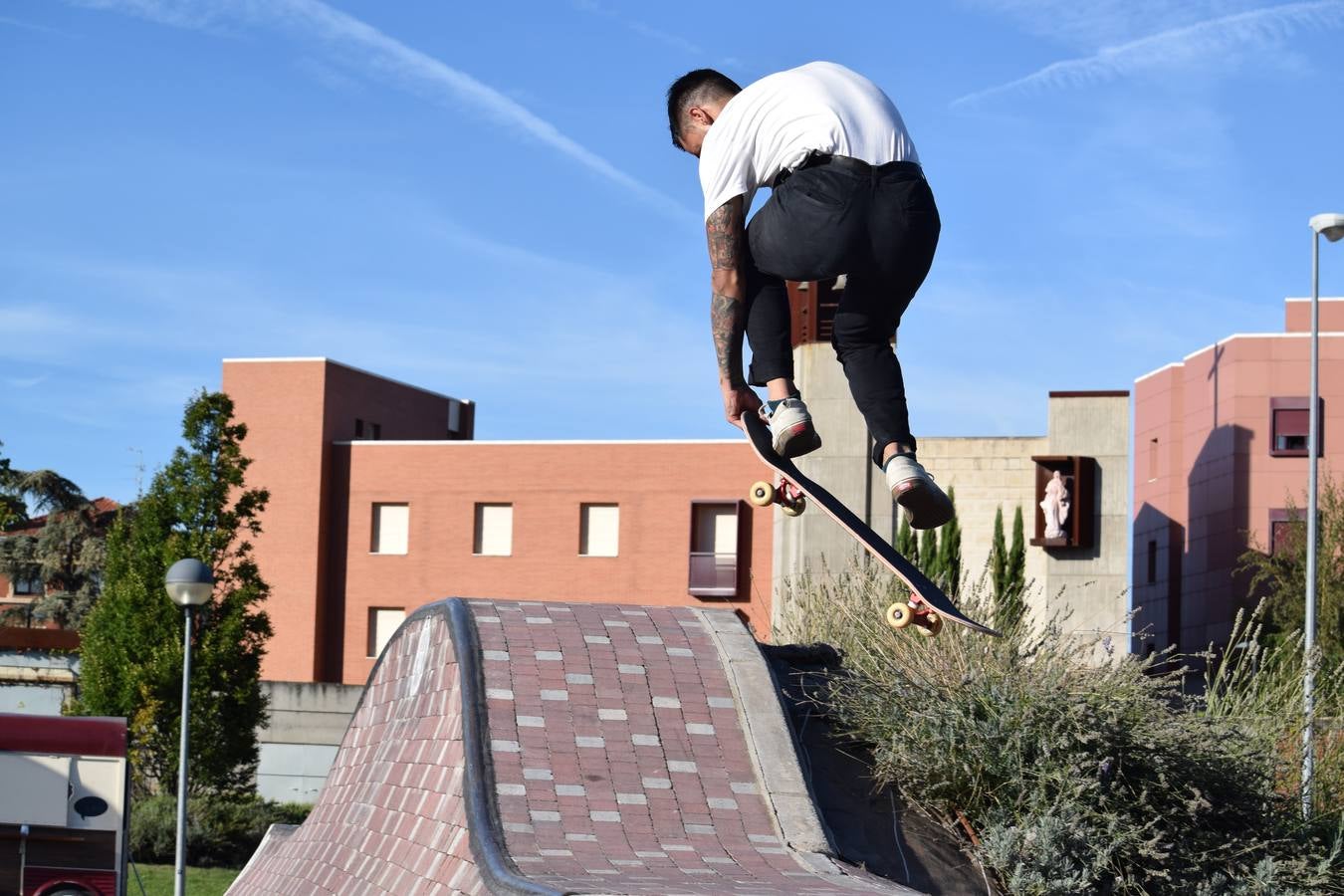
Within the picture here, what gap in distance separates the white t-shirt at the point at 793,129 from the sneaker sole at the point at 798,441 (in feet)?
3.64

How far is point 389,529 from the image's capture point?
45875 millimetres

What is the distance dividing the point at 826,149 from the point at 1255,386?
121 ft

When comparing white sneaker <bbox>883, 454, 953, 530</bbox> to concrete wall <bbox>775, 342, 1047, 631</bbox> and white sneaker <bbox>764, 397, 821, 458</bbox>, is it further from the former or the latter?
concrete wall <bbox>775, 342, 1047, 631</bbox>

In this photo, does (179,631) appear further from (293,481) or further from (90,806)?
(293,481)

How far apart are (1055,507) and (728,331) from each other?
93.1 ft

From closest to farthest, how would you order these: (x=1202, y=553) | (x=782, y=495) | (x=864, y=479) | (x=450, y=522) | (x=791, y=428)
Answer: (x=791, y=428) < (x=782, y=495) < (x=864, y=479) < (x=1202, y=553) < (x=450, y=522)

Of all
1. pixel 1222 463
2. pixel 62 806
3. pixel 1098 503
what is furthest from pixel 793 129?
pixel 1222 463

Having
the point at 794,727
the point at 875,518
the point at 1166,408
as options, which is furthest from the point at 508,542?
the point at 794,727

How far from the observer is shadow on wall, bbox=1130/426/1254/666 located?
42281mm

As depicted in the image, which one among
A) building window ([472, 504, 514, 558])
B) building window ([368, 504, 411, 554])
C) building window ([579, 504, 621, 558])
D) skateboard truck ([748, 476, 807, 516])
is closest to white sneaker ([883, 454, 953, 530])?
skateboard truck ([748, 476, 807, 516])

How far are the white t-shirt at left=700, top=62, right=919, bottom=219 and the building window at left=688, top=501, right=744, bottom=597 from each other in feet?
115

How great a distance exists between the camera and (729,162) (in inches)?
314

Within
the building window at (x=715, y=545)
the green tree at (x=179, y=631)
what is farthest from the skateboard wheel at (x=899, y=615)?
the building window at (x=715, y=545)

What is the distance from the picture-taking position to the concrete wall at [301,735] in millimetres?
40875
